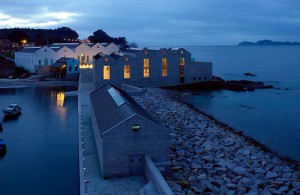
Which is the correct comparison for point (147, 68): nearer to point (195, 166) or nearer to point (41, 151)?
point (41, 151)

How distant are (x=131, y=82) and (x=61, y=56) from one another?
44.5 feet

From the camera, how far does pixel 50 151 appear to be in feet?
50.3

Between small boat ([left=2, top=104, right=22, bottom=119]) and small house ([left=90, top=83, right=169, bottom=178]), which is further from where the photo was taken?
small boat ([left=2, top=104, right=22, bottom=119])

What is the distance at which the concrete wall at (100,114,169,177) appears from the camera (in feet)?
34.4

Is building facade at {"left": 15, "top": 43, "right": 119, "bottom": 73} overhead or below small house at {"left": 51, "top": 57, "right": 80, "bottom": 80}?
overhead

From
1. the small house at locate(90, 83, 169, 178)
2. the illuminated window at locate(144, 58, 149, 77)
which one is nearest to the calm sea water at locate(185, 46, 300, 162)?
the illuminated window at locate(144, 58, 149, 77)

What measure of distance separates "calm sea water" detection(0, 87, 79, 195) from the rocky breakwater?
3.60 metres

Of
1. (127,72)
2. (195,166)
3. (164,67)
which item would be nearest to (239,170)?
(195,166)

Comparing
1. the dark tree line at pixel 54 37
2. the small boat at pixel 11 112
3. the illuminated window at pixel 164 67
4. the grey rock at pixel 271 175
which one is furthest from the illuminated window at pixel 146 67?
the dark tree line at pixel 54 37

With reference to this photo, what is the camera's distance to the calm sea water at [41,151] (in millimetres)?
12000

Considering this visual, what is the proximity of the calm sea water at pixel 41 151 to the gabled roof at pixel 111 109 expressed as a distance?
209 cm

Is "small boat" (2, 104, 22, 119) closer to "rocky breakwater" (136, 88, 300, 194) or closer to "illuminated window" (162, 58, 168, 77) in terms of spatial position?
"rocky breakwater" (136, 88, 300, 194)

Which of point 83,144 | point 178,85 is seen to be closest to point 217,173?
point 83,144

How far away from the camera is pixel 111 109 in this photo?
1323 cm
